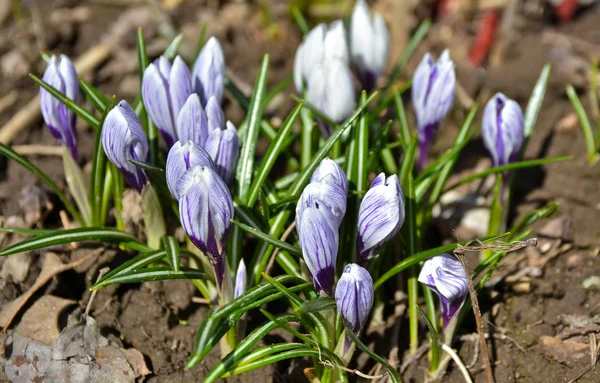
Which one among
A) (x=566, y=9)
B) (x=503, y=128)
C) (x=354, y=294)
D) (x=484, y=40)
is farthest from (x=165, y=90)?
(x=566, y=9)

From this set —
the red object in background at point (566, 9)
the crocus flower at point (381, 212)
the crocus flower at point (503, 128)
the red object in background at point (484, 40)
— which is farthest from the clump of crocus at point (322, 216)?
the red object in background at point (566, 9)

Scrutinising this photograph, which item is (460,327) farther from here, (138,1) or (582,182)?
(138,1)

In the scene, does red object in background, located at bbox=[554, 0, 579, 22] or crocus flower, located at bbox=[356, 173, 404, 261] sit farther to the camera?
red object in background, located at bbox=[554, 0, 579, 22]

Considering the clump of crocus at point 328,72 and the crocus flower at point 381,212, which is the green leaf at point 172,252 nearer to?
the crocus flower at point 381,212

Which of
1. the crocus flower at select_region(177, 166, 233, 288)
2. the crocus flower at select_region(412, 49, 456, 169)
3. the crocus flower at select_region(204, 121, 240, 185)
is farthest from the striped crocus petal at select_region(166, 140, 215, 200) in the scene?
the crocus flower at select_region(412, 49, 456, 169)

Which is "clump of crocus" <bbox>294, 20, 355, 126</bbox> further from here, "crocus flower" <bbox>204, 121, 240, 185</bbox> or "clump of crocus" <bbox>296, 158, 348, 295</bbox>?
"clump of crocus" <bbox>296, 158, 348, 295</bbox>
